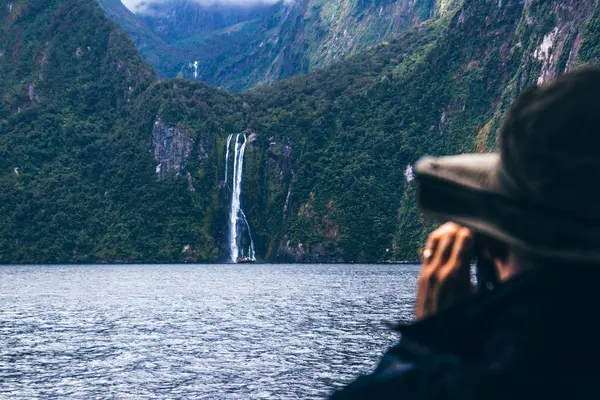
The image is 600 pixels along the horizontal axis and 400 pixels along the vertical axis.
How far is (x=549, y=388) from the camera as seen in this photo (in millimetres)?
1879

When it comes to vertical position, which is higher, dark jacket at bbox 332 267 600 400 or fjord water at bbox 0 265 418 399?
dark jacket at bbox 332 267 600 400

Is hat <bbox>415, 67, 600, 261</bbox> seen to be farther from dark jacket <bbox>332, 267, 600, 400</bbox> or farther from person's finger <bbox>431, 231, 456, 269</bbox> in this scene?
person's finger <bbox>431, 231, 456, 269</bbox>

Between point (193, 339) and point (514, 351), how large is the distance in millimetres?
67882

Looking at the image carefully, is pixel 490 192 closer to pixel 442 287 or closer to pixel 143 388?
pixel 442 287

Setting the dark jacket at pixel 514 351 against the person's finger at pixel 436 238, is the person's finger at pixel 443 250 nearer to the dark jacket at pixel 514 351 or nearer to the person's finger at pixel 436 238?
the person's finger at pixel 436 238

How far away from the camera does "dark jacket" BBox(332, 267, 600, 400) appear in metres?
1.87

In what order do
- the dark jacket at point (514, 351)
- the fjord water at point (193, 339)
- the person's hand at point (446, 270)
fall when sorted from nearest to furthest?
the dark jacket at point (514, 351) → the person's hand at point (446, 270) → the fjord water at point (193, 339)

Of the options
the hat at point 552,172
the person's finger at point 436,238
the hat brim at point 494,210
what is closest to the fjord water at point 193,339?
the person's finger at point 436,238

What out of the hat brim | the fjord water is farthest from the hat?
the fjord water

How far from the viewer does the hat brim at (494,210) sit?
1894mm

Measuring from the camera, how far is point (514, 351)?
1.86 meters

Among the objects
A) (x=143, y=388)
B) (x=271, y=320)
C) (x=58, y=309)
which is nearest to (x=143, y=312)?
(x=58, y=309)

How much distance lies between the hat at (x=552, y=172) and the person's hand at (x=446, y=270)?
A: 24 cm

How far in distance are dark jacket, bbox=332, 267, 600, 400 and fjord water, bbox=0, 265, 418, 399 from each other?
131 ft
